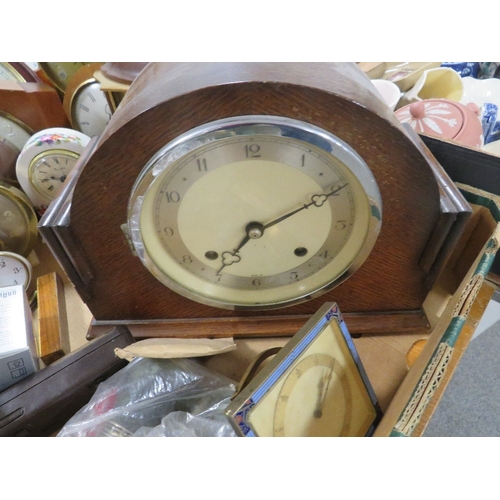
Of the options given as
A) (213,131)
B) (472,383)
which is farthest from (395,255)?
(472,383)

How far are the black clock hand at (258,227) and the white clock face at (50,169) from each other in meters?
0.49

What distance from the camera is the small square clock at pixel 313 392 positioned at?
523 millimetres

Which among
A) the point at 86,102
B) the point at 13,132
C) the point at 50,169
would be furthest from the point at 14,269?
the point at 86,102

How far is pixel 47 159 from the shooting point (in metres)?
0.96

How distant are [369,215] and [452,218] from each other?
0.42 feet

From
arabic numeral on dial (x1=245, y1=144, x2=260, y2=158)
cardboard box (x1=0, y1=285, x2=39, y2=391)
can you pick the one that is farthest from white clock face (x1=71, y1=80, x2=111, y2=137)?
arabic numeral on dial (x1=245, y1=144, x2=260, y2=158)

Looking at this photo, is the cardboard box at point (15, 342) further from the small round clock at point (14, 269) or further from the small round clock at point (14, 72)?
the small round clock at point (14, 72)

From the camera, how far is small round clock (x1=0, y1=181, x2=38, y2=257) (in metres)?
0.92

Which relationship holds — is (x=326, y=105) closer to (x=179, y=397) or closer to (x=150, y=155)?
(x=150, y=155)

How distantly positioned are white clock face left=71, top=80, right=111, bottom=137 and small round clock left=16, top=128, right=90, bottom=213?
17 centimetres

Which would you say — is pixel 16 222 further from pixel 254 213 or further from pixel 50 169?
pixel 254 213

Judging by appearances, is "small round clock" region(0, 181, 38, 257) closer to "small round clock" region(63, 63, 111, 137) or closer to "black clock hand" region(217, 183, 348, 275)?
"small round clock" region(63, 63, 111, 137)

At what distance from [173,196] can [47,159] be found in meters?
0.50

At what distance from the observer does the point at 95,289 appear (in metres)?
0.75
